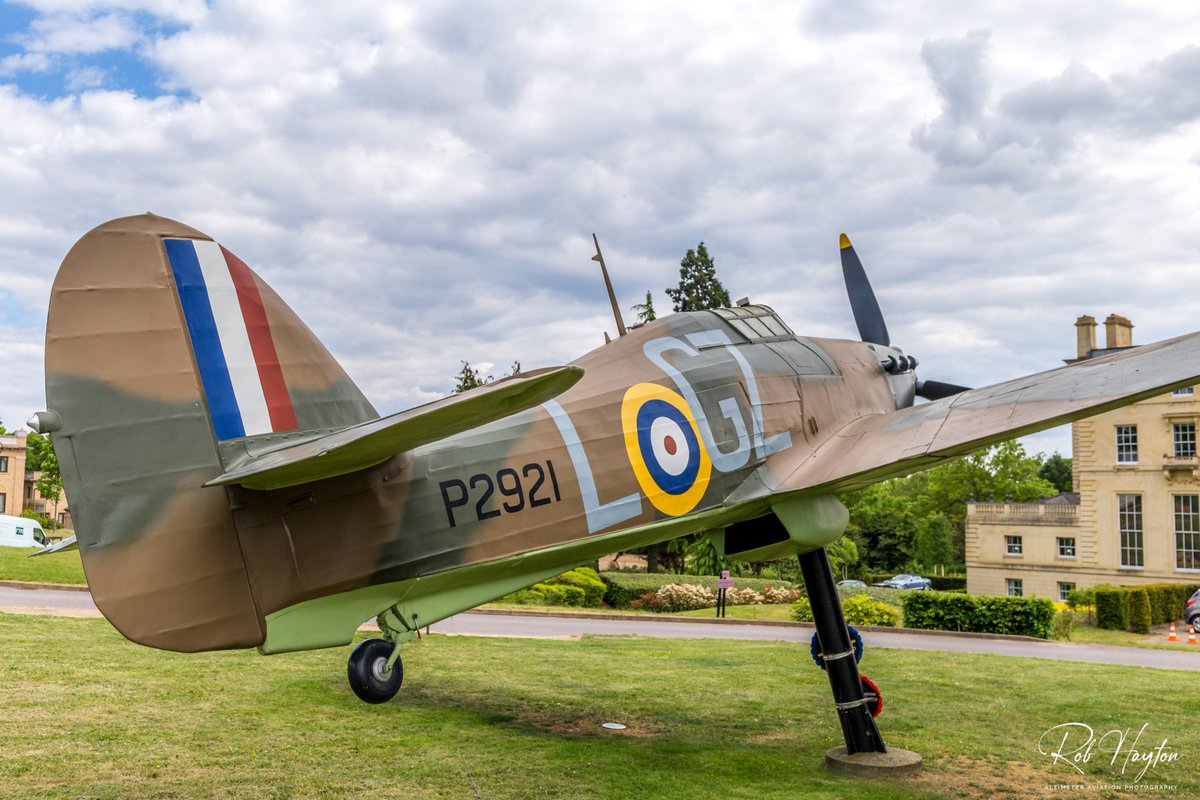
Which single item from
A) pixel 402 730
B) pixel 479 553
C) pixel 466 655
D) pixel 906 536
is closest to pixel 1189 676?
pixel 466 655

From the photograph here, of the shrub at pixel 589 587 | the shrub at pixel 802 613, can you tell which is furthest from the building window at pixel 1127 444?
the shrub at pixel 589 587

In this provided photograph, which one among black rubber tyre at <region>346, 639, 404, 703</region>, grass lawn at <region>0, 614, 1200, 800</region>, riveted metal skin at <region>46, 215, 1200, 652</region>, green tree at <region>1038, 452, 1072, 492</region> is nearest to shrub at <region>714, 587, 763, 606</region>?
grass lawn at <region>0, 614, 1200, 800</region>

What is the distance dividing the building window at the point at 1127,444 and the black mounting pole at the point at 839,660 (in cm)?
3919

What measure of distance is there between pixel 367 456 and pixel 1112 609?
1365 inches

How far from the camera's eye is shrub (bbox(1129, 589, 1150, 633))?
3253 cm

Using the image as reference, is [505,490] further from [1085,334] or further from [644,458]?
[1085,334]

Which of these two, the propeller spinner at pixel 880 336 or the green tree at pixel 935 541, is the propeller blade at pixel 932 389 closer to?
the propeller spinner at pixel 880 336

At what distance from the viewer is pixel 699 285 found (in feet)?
141

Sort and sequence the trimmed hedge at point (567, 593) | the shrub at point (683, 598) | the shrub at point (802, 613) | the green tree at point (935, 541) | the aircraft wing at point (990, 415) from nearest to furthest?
the aircraft wing at point (990, 415)
the shrub at point (802, 613)
the trimmed hedge at point (567, 593)
the shrub at point (683, 598)
the green tree at point (935, 541)

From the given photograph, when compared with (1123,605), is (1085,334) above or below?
above

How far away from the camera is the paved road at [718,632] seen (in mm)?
20969

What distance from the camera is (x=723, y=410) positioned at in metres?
8.05
